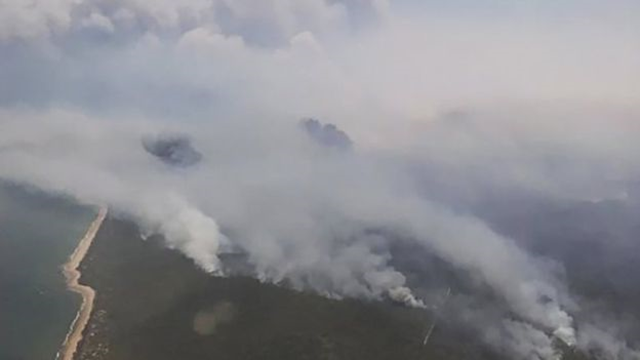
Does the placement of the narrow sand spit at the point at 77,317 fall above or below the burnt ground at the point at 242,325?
below

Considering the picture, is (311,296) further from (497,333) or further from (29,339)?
(29,339)

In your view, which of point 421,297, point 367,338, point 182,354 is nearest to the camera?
point 182,354

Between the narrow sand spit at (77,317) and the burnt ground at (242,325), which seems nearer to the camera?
the narrow sand spit at (77,317)

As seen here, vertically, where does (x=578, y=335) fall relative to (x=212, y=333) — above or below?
above

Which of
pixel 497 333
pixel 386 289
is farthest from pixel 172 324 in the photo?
pixel 497 333

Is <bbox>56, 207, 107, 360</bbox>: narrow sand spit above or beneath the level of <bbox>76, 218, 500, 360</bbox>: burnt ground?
beneath

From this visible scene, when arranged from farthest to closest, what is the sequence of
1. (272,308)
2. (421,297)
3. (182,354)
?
(421,297) < (272,308) < (182,354)

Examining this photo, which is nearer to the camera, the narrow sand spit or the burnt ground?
the narrow sand spit

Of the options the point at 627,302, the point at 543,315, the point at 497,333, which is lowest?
the point at 497,333

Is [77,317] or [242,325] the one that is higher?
[242,325]

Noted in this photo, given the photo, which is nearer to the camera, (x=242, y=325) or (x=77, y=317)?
(x=242, y=325)

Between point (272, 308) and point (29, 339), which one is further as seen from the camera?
point (272, 308)
